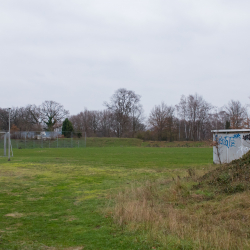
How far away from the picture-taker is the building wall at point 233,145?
17578 mm

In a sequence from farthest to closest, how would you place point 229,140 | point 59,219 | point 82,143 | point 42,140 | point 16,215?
1. point 82,143
2. point 42,140
3. point 229,140
4. point 16,215
5. point 59,219

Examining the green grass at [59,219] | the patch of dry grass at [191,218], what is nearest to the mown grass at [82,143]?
the green grass at [59,219]

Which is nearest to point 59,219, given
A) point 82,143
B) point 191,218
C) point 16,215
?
point 16,215

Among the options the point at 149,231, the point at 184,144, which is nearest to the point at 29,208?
the point at 149,231

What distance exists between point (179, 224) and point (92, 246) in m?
1.73

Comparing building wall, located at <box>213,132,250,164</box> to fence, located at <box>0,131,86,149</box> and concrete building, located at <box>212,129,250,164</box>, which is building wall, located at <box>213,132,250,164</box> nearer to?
concrete building, located at <box>212,129,250,164</box>

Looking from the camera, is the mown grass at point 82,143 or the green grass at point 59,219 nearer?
the green grass at point 59,219

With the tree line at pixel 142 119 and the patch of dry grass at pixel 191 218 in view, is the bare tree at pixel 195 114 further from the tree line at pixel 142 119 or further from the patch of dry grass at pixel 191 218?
the patch of dry grass at pixel 191 218

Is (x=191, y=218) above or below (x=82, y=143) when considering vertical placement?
above

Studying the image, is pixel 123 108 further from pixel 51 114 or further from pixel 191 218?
pixel 191 218

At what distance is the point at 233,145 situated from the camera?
59.4 ft

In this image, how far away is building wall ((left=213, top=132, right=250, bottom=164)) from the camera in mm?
17578

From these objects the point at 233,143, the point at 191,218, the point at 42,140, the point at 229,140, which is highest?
the point at 229,140

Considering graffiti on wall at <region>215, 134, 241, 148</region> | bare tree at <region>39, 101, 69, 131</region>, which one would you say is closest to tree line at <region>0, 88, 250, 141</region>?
bare tree at <region>39, 101, 69, 131</region>
